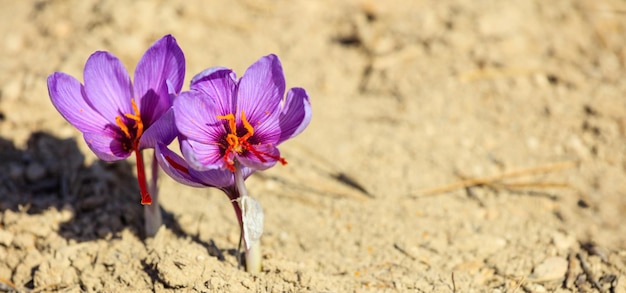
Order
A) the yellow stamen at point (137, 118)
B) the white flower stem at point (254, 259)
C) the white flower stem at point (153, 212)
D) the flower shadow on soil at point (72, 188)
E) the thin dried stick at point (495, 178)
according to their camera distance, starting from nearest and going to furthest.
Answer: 1. the yellow stamen at point (137, 118)
2. the white flower stem at point (254, 259)
3. the white flower stem at point (153, 212)
4. the flower shadow on soil at point (72, 188)
5. the thin dried stick at point (495, 178)

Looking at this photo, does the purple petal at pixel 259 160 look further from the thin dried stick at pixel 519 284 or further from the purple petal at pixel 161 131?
the thin dried stick at pixel 519 284

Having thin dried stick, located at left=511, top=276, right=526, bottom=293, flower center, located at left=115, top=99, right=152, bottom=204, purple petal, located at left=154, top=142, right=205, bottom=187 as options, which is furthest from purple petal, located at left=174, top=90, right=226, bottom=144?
thin dried stick, located at left=511, top=276, right=526, bottom=293

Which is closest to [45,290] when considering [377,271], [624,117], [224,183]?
[224,183]

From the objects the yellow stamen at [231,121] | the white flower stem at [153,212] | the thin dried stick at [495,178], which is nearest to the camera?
the yellow stamen at [231,121]

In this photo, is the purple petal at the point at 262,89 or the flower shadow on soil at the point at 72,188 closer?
the purple petal at the point at 262,89

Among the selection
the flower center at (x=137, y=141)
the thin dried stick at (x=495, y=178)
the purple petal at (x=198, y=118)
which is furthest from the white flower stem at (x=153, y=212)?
the thin dried stick at (x=495, y=178)

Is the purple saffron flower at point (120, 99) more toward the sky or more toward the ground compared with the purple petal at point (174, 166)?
more toward the sky

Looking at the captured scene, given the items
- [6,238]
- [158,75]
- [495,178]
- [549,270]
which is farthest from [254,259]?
[495,178]
